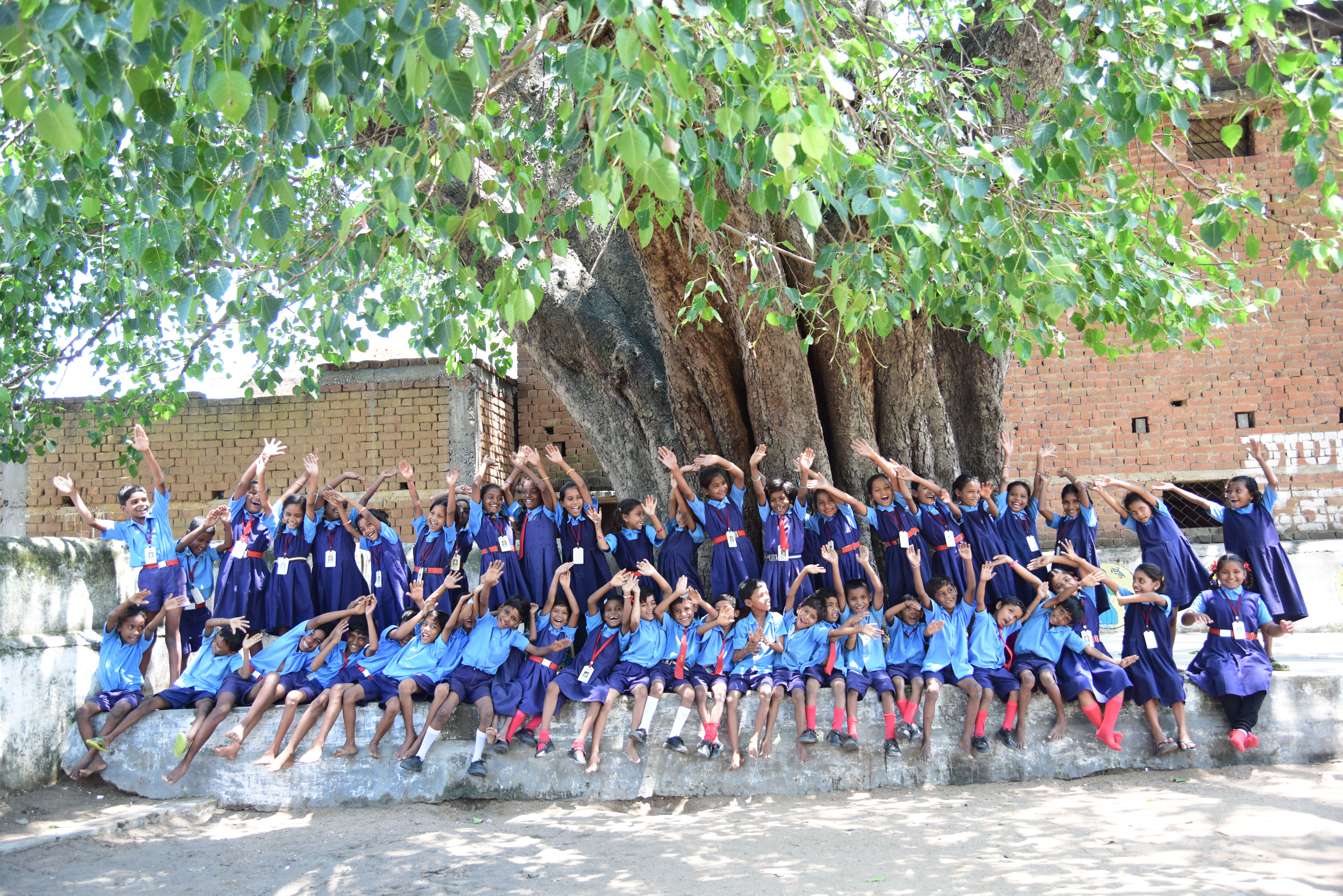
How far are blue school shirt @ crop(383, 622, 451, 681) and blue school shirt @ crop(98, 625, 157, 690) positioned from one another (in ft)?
5.33

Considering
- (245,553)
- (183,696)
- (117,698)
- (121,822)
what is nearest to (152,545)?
(245,553)

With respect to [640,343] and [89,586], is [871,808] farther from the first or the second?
[89,586]

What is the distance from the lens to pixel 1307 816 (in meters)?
4.70

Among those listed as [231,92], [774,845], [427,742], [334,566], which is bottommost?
[774,845]

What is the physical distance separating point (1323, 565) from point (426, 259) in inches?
345

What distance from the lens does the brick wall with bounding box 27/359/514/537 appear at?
10.6m

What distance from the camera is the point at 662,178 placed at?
114 inches

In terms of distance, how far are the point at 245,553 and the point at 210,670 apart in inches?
39.3

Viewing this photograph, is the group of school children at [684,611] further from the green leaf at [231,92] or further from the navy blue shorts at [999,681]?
the green leaf at [231,92]

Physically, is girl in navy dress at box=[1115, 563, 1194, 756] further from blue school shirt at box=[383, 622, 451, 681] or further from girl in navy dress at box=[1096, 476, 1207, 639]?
blue school shirt at box=[383, 622, 451, 681]

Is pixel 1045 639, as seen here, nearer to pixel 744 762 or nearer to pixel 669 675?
pixel 744 762

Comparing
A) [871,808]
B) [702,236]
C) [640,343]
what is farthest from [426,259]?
[871,808]

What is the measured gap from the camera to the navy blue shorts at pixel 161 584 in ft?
21.9

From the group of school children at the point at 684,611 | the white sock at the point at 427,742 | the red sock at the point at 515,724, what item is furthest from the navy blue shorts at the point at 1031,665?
the white sock at the point at 427,742
